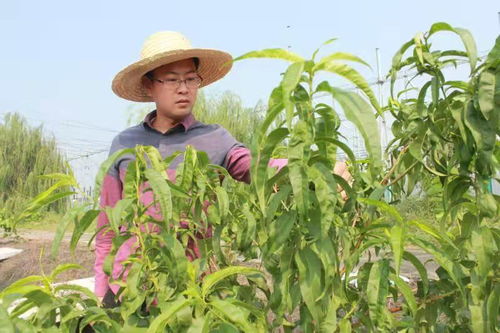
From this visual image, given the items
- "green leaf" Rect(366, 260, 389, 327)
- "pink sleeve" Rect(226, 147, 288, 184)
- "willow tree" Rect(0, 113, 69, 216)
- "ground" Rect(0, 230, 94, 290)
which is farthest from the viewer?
"willow tree" Rect(0, 113, 69, 216)

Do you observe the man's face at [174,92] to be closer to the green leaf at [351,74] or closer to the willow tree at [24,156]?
the green leaf at [351,74]

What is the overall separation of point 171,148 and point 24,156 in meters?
18.0

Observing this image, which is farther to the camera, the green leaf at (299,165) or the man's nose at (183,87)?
the man's nose at (183,87)

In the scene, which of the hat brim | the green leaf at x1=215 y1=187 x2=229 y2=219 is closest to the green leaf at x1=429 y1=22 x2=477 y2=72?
the green leaf at x1=215 y1=187 x2=229 y2=219

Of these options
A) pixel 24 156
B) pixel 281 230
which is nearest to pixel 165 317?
pixel 281 230

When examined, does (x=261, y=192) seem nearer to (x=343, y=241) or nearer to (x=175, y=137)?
(x=343, y=241)

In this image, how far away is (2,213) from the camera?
33.9 feet

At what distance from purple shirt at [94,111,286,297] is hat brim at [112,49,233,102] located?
14cm

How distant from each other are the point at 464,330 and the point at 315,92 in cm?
57

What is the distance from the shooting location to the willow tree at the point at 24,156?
17312 millimetres

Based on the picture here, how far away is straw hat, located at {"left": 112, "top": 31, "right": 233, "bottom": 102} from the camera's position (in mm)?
1610

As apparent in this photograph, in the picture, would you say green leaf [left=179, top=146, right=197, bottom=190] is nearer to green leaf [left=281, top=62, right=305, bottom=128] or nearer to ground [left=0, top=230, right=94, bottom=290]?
green leaf [left=281, top=62, right=305, bottom=128]

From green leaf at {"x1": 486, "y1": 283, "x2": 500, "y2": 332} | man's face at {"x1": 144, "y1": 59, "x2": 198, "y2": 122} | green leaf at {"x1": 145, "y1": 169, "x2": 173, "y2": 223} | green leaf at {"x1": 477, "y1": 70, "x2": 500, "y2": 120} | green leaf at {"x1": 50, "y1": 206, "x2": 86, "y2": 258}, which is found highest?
green leaf at {"x1": 477, "y1": 70, "x2": 500, "y2": 120}

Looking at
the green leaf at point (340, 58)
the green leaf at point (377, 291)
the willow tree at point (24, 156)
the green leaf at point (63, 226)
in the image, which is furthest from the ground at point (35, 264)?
the willow tree at point (24, 156)
